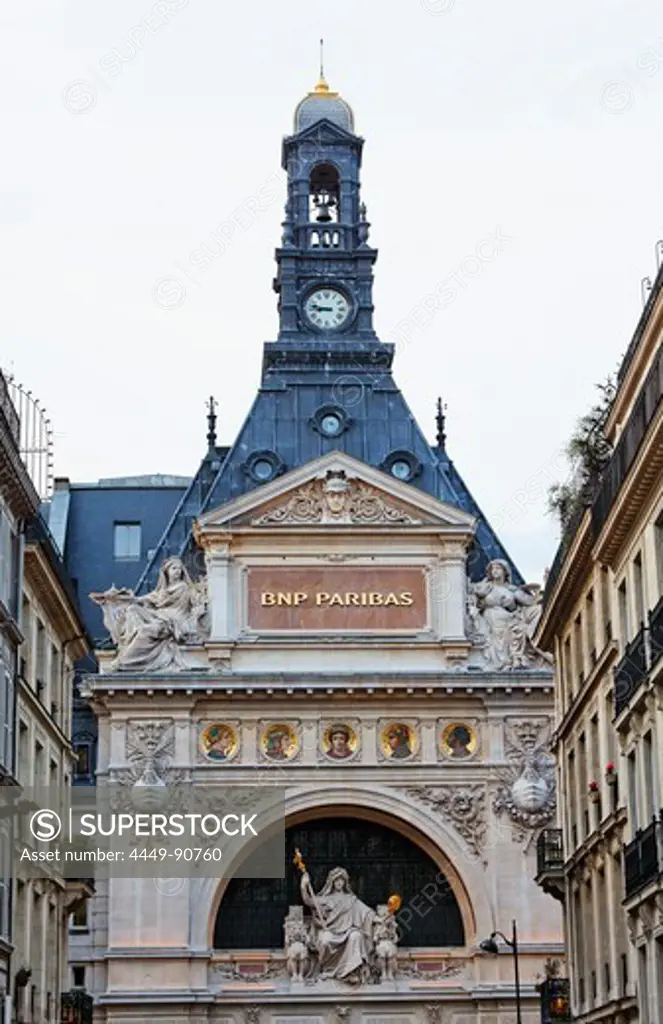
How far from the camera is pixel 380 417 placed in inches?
2854

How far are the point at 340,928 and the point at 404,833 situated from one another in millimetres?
3561

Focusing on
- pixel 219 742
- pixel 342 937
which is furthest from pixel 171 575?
pixel 342 937

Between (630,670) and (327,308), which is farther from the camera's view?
(327,308)

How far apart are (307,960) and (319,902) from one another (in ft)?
6.11

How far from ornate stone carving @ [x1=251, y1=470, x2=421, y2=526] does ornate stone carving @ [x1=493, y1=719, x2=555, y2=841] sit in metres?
7.38

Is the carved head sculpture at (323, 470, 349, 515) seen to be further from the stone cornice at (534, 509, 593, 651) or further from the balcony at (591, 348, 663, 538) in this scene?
the balcony at (591, 348, 663, 538)

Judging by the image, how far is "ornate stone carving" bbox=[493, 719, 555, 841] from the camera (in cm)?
6556

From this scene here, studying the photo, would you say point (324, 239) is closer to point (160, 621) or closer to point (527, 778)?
point (160, 621)

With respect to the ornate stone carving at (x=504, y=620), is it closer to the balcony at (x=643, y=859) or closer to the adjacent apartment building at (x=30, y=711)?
the adjacent apartment building at (x=30, y=711)

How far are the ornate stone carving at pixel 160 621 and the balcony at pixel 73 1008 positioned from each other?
45.1 feet

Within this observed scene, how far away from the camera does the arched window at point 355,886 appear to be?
67.0 metres

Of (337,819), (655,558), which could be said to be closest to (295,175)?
(337,819)

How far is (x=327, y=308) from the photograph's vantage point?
244ft

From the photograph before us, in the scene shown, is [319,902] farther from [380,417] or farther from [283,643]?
[380,417]
